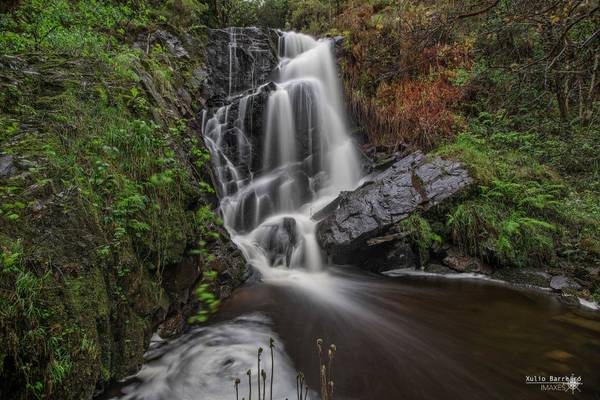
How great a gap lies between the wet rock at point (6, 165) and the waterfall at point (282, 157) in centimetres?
437

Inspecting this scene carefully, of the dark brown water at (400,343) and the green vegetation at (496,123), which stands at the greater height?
the green vegetation at (496,123)

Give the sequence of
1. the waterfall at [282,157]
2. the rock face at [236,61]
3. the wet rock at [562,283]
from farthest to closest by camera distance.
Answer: the rock face at [236,61] → the waterfall at [282,157] → the wet rock at [562,283]

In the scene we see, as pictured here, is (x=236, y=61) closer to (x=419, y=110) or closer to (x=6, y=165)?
Answer: (x=419, y=110)

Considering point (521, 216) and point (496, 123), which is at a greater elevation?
point (496, 123)

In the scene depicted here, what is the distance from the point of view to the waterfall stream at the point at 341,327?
8.92 ft

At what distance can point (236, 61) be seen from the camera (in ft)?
34.2

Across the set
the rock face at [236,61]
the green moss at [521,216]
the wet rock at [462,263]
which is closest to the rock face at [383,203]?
the green moss at [521,216]

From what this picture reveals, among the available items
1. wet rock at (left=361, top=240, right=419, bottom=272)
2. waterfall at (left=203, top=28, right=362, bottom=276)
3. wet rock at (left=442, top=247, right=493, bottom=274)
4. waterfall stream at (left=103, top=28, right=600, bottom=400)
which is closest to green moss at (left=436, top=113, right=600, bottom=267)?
wet rock at (left=442, top=247, right=493, bottom=274)

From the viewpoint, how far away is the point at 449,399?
2545 millimetres

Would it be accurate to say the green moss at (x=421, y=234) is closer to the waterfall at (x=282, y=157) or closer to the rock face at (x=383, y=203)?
the rock face at (x=383, y=203)

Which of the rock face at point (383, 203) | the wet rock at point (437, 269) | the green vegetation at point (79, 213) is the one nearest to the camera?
the green vegetation at point (79, 213)

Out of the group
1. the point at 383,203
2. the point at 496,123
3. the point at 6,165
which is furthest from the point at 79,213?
the point at 496,123

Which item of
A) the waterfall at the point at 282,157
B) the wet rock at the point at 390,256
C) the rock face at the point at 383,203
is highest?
the waterfall at the point at 282,157

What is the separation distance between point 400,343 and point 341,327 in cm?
75
